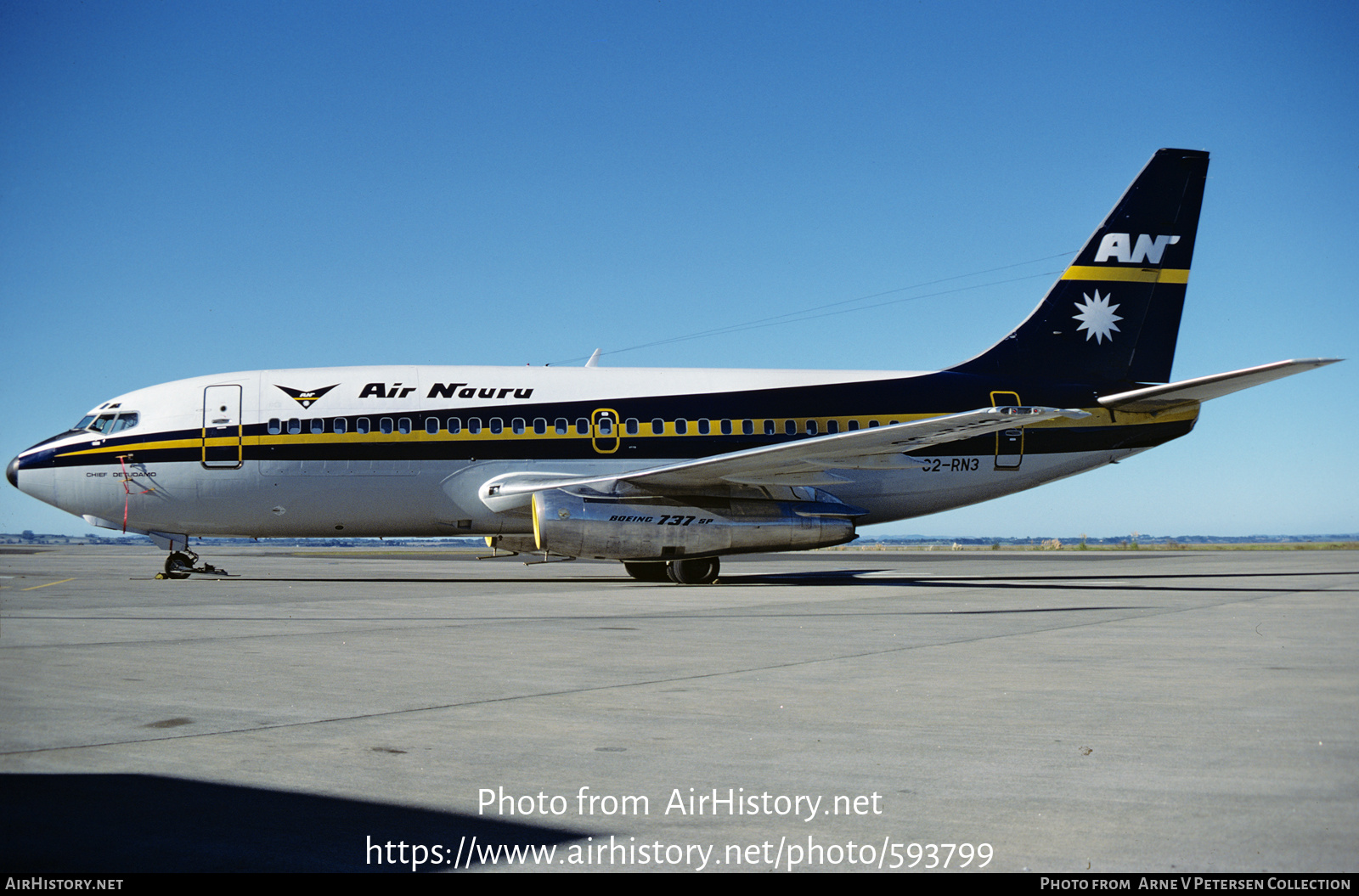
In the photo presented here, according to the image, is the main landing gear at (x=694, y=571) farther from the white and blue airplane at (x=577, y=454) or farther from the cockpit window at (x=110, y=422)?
the cockpit window at (x=110, y=422)

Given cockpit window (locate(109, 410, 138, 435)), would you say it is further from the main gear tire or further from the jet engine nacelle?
the main gear tire

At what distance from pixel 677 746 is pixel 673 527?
1296cm

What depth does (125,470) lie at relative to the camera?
1820 centimetres

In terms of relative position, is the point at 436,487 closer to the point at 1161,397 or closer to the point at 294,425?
the point at 294,425

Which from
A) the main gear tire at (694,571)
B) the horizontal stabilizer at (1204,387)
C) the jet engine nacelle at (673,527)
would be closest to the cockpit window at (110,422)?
the jet engine nacelle at (673,527)

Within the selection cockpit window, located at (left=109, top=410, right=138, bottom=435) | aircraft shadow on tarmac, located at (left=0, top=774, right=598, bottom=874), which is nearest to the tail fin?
cockpit window, located at (left=109, top=410, right=138, bottom=435)

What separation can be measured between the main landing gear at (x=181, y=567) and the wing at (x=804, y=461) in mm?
5473

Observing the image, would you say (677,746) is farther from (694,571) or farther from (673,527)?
(694,571)

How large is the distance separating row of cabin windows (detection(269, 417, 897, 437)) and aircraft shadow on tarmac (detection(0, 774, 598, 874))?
1498cm

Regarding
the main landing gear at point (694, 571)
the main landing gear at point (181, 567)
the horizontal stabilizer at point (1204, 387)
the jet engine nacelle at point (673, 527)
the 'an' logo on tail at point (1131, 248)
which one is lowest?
the main landing gear at point (181, 567)

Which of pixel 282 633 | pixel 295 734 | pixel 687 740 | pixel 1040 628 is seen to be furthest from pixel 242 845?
pixel 1040 628

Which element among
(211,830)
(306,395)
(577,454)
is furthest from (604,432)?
(211,830)

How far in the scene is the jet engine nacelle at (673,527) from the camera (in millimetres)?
17188

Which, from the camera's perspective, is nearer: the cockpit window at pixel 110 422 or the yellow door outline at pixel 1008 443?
the cockpit window at pixel 110 422
